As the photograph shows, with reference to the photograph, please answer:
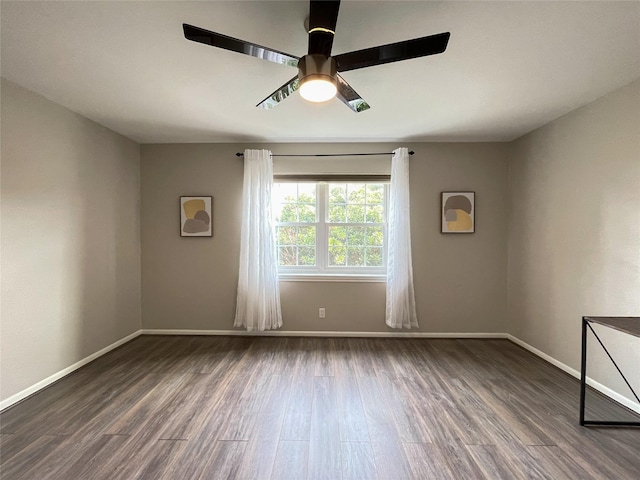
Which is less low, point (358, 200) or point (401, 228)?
point (358, 200)

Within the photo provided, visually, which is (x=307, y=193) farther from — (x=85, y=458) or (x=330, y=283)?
(x=85, y=458)

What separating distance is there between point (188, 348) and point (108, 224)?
64.9 inches

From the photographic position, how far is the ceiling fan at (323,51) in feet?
4.57

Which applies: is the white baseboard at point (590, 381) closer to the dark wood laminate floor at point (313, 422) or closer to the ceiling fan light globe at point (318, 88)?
the dark wood laminate floor at point (313, 422)

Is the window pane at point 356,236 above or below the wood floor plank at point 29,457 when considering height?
above

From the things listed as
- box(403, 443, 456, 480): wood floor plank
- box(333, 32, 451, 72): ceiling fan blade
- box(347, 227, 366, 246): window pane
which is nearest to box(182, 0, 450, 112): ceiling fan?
box(333, 32, 451, 72): ceiling fan blade

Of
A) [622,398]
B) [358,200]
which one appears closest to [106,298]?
[358,200]

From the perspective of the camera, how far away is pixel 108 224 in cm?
338

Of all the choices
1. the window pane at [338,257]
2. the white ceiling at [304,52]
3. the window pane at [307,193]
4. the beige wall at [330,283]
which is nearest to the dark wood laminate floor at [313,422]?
the beige wall at [330,283]

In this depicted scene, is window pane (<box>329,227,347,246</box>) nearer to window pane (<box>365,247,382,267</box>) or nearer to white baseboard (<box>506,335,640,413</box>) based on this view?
window pane (<box>365,247,382,267</box>)

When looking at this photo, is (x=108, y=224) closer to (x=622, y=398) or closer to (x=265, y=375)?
(x=265, y=375)

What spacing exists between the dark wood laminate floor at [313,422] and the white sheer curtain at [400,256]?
557 millimetres

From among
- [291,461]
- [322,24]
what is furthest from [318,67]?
[291,461]

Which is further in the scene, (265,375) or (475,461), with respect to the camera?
(265,375)
